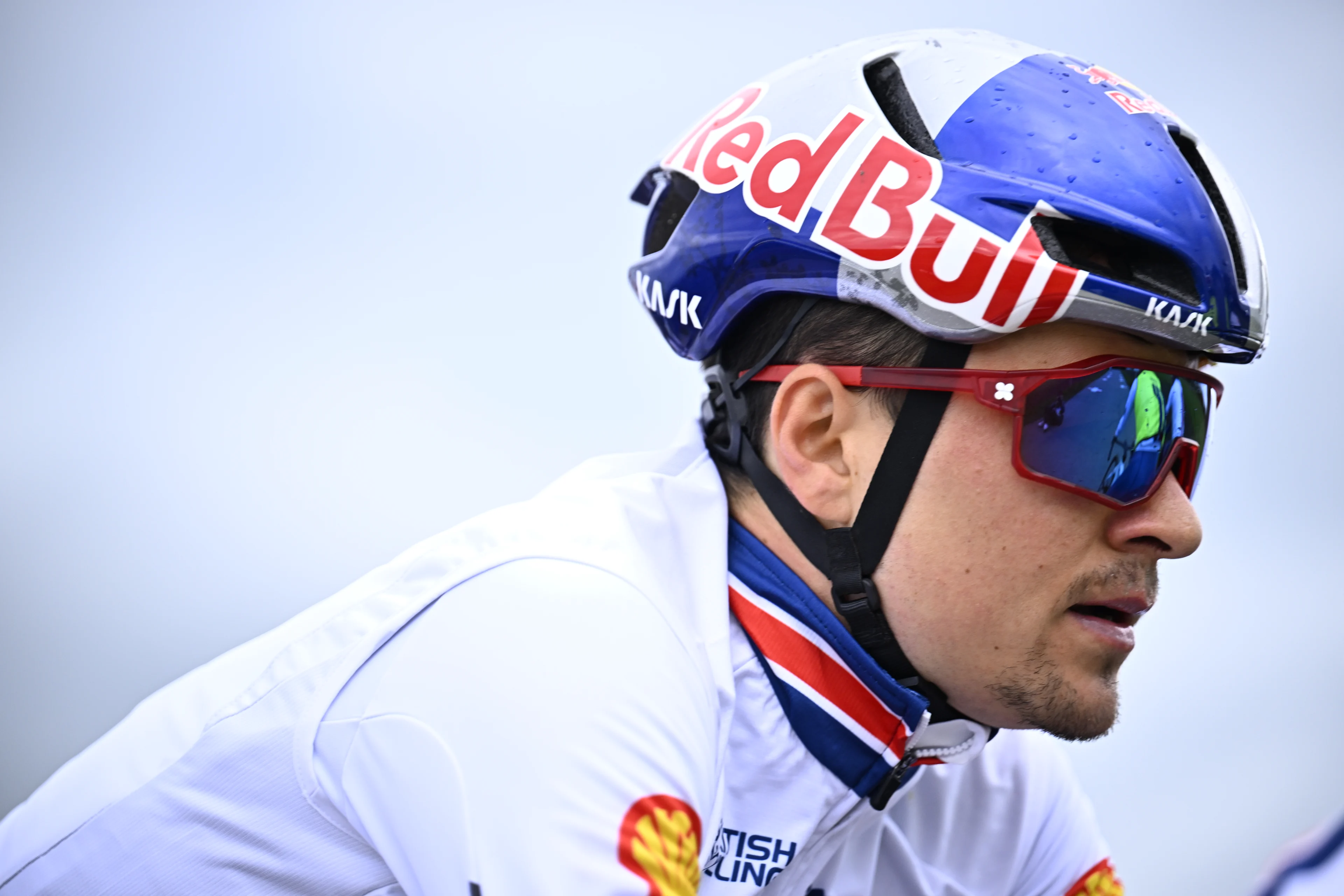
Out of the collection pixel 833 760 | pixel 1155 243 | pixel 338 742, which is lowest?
pixel 833 760

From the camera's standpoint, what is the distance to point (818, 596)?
1.78 meters

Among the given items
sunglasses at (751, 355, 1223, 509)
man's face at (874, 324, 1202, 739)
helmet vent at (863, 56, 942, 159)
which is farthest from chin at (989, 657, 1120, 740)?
helmet vent at (863, 56, 942, 159)

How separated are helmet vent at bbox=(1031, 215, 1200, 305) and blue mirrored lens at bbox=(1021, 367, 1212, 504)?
14cm

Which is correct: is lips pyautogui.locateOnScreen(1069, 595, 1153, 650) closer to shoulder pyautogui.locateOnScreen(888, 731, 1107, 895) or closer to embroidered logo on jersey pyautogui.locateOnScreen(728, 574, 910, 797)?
embroidered logo on jersey pyautogui.locateOnScreen(728, 574, 910, 797)

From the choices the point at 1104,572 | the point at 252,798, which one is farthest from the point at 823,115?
the point at 252,798

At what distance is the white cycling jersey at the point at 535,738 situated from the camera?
1.28m

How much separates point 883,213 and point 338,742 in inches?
42.8

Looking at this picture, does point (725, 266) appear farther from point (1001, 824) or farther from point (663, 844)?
point (1001, 824)

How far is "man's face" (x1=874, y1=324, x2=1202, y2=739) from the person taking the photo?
5.47 feet

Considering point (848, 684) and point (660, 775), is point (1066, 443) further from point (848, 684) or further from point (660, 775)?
point (660, 775)

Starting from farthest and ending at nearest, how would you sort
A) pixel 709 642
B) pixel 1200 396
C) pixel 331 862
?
pixel 1200 396
pixel 709 642
pixel 331 862

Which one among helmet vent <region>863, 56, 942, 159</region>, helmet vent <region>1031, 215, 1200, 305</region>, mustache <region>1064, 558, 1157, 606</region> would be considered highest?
helmet vent <region>863, 56, 942, 159</region>

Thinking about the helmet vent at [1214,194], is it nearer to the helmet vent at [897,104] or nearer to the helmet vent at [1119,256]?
the helmet vent at [1119,256]

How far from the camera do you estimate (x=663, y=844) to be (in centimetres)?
130
